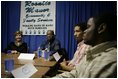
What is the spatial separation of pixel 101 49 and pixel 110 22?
8.2 inches

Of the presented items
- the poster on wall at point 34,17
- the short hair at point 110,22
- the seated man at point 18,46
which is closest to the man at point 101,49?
the short hair at point 110,22

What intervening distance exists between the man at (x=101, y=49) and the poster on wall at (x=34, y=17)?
911mm

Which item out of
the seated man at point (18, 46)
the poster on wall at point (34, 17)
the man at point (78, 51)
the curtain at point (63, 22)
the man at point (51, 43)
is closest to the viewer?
the poster on wall at point (34, 17)

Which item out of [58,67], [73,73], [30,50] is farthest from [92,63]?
[30,50]

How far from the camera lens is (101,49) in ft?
4.84

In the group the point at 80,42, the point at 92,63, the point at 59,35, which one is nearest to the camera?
the point at 92,63

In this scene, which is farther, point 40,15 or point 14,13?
point 14,13

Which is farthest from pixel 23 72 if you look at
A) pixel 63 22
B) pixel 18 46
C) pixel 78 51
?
pixel 63 22

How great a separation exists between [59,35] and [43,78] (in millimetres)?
1863

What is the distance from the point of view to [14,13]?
3061 mm

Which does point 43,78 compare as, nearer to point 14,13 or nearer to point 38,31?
point 38,31

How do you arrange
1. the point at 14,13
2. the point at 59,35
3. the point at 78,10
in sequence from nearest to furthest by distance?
the point at 14,13, the point at 78,10, the point at 59,35

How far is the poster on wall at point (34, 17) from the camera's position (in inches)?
94.4

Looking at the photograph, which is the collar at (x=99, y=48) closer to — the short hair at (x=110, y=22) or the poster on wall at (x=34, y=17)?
the short hair at (x=110, y=22)
